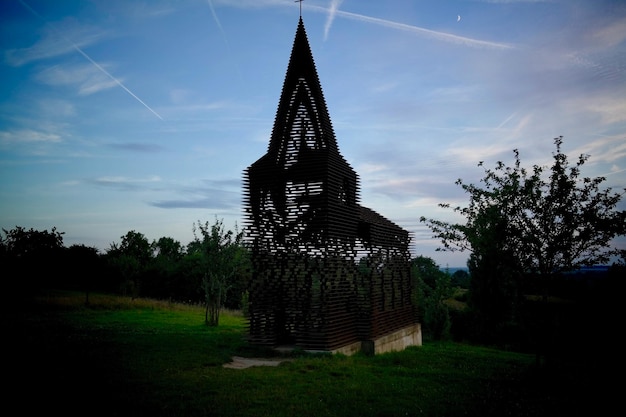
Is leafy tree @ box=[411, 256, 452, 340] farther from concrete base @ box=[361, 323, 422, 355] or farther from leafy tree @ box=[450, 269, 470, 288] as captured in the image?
concrete base @ box=[361, 323, 422, 355]

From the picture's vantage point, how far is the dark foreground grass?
8914mm

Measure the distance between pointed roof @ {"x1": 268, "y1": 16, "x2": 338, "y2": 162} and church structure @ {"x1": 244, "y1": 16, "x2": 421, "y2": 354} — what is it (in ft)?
0.15

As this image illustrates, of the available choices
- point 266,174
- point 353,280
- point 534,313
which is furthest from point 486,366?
point 266,174

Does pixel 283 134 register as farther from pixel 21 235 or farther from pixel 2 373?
pixel 21 235

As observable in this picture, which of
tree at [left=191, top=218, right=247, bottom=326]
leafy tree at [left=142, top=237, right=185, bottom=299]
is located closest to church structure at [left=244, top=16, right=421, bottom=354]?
tree at [left=191, top=218, right=247, bottom=326]

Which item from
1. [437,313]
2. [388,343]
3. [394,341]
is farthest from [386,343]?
[437,313]

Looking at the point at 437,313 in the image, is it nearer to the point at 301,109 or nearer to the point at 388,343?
the point at 388,343

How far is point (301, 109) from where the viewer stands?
712 inches

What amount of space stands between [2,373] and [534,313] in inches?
698

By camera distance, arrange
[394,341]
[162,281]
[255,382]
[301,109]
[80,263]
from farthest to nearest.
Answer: [162,281] → [80,263] → [394,341] → [301,109] → [255,382]

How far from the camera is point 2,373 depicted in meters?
10.6

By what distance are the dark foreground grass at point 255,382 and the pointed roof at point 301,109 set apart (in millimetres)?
8688

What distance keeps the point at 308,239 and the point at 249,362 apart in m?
5.02

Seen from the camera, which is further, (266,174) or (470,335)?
(470,335)
